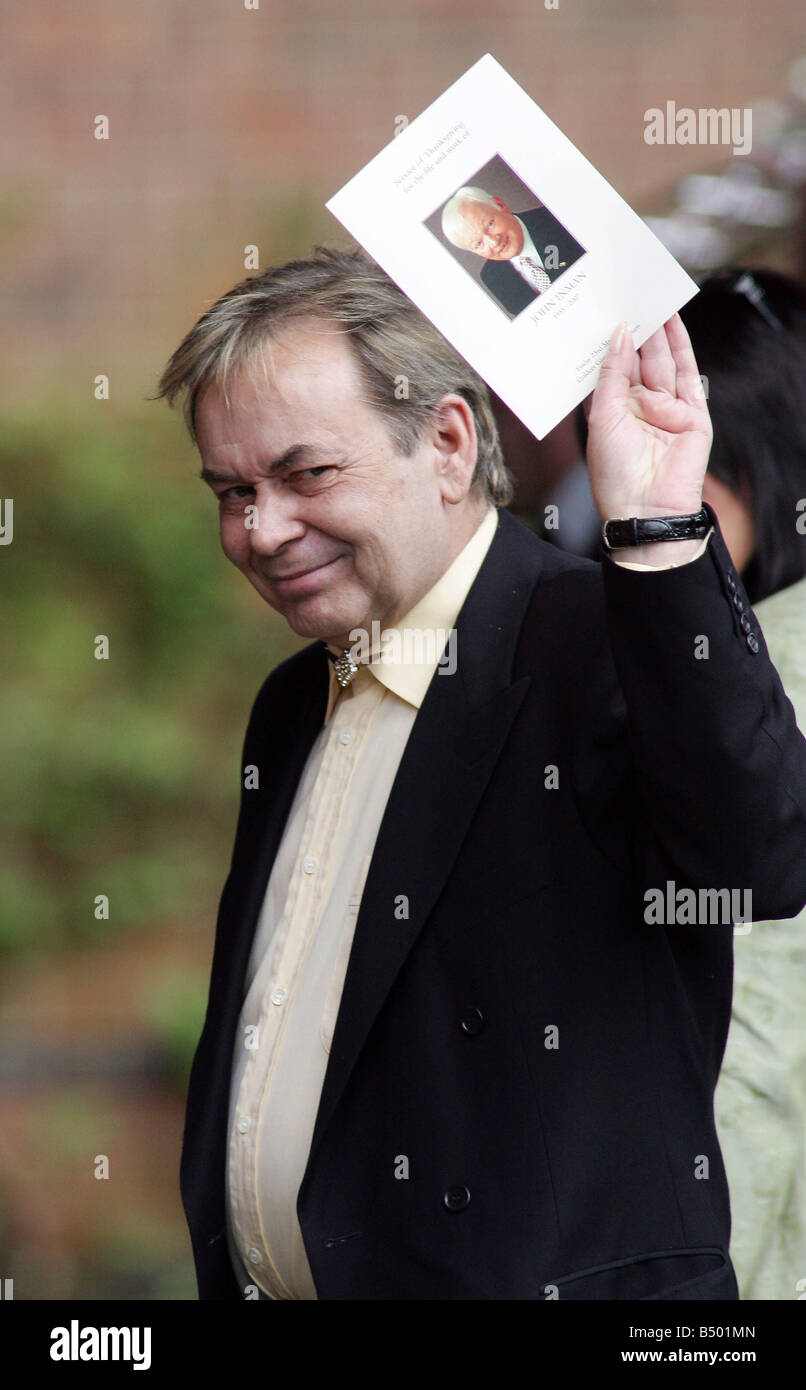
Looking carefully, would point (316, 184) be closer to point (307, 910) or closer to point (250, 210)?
point (250, 210)

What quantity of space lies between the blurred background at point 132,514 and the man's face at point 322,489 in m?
2.70

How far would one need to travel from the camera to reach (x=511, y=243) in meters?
1.80

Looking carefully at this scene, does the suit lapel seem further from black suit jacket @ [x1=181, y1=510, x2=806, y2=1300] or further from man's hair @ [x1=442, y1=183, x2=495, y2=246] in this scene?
man's hair @ [x1=442, y1=183, x2=495, y2=246]

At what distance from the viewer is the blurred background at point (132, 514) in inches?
179

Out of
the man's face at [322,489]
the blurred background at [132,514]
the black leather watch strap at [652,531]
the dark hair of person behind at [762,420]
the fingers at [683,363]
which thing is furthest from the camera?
the blurred background at [132,514]

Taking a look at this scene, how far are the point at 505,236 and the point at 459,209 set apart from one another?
0.06 m

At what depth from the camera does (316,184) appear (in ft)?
15.1

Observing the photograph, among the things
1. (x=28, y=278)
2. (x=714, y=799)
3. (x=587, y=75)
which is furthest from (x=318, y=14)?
(x=714, y=799)

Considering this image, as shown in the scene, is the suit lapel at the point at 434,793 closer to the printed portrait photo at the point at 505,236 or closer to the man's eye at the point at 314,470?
the man's eye at the point at 314,470

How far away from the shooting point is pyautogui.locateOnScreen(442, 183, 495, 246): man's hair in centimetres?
180

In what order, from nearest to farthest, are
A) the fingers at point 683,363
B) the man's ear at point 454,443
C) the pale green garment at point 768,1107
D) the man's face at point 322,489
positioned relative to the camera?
1. the fingers at point 683,363
2. the man's face at point 322,489
3. the man's ear at point 454,443
4. the pale green garment at point 768,1107

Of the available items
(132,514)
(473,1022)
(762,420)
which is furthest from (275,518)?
(132,514)

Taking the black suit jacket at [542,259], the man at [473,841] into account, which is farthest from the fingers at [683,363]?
the black suit jacket at [542,259]

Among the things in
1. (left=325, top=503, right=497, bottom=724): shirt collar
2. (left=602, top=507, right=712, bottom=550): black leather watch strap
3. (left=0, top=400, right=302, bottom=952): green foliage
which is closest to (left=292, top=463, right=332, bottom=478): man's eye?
(left=325, top=503, right=497, bottom=724): shirt collar
